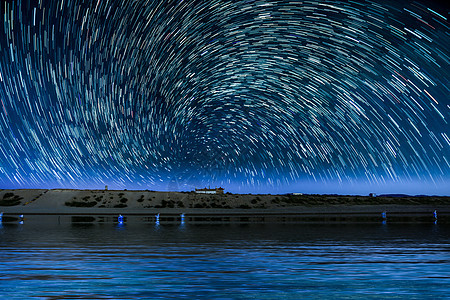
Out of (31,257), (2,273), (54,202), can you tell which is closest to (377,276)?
(2,273)

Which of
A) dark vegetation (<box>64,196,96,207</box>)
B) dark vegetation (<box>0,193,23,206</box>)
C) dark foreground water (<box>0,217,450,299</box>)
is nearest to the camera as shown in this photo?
dark foreground water (<box>0,217,450,299</box>)

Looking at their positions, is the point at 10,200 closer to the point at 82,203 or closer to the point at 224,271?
the point at 82,203

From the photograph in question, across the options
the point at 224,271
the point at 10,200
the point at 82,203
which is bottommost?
the point at 224,271

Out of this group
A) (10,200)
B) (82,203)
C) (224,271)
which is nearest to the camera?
(224,271)

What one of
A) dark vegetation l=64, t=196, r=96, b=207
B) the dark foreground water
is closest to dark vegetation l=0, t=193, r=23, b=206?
dark vegetation l=64, t=196, r=96, b=207

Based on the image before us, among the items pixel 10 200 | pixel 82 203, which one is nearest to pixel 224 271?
pixel 82 203

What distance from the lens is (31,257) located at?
2156 cm

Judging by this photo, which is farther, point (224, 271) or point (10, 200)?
point (10, 200)

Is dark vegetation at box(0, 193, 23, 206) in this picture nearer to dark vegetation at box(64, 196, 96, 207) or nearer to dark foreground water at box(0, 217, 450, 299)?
dark vegetation at box(64, 196, 96, 207)

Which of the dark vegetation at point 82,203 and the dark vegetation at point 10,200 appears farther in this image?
the dark vegetation at point 82,203

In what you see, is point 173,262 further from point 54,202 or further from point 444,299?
point 54,202

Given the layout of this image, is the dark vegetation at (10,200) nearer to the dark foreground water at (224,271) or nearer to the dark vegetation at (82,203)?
the dark vegetation at (82,203)

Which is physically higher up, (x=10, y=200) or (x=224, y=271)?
(x=10, y=200)

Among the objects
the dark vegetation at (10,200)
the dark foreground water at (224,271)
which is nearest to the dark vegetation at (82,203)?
the dark vegetation at (10,200)
